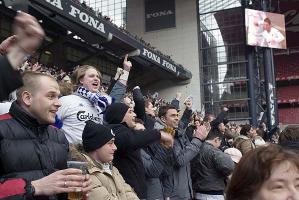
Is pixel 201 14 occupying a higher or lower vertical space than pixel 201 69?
higher

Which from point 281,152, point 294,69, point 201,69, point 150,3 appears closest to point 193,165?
point 281,152

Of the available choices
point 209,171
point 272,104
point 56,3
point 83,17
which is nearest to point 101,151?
point 209,171

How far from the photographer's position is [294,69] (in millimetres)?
25328

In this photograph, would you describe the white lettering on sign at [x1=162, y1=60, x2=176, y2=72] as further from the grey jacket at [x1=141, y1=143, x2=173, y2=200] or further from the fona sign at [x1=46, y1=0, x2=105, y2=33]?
the grey jacket at [x1=141, y1=143, x2=173, y2=200]

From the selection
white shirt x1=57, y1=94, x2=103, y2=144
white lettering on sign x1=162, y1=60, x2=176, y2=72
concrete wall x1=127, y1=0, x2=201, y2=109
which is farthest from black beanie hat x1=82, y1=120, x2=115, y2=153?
concrete wall x1=127, y1=0, x2=201, y2=109

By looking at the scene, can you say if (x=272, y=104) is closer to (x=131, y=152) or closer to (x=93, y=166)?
(x=131, y=152)

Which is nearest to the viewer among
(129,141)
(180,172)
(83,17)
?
(129,141)

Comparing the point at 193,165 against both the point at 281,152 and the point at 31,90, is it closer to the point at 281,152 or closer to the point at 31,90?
the point at 31,90

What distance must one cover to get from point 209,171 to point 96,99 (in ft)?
5.47

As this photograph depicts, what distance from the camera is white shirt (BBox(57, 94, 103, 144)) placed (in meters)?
3.01

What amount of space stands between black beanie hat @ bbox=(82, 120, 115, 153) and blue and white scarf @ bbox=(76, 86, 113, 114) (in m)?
0.63

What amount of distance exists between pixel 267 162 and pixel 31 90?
4.14 feet

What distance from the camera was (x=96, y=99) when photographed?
10.5 ft

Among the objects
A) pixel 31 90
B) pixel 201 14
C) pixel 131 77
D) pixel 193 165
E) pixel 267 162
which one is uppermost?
pixel 201 14
